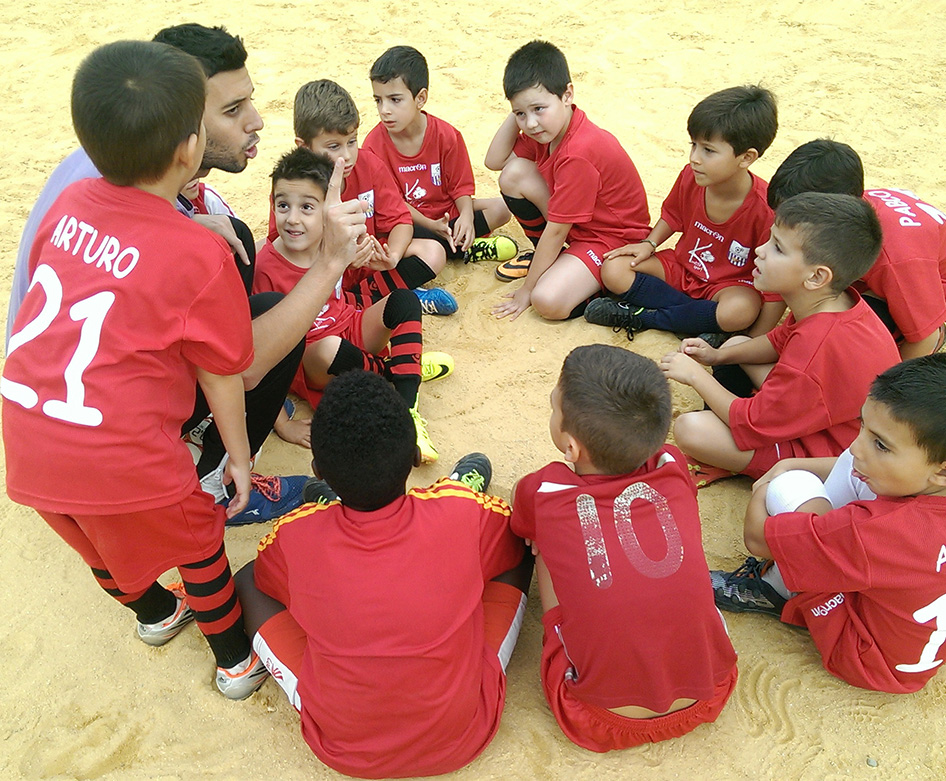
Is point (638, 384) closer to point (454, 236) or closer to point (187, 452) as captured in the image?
point (187, 452)

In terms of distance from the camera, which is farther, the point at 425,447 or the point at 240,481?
the point at 425,447

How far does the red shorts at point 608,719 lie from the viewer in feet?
7.44

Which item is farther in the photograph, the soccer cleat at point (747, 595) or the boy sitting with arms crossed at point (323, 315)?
the boy sitting with arms crossed at point (323, 315)

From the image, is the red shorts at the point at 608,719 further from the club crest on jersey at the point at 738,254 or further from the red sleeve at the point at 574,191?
the red sleeve at the point at 574,191

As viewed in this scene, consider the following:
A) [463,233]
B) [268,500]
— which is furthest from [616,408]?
[463,233]

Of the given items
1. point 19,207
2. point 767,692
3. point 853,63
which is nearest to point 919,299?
point 767,692

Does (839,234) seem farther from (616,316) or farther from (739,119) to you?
(616,316)

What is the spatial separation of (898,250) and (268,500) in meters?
2.72

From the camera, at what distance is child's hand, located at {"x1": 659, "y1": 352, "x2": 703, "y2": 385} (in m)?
3.18

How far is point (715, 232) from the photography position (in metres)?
3.79

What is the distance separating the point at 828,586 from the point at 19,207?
16.2ft

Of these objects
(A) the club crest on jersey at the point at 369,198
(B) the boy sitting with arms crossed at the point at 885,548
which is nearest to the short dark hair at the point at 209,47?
(A) the club crest on jersey at the point at 369,198

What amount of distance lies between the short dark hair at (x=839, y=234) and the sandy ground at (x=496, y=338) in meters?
0.93

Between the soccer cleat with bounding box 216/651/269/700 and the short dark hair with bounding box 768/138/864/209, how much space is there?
109 inches
